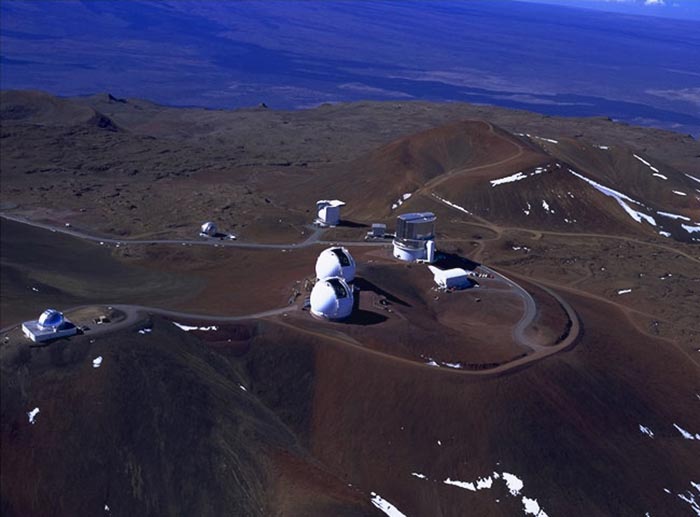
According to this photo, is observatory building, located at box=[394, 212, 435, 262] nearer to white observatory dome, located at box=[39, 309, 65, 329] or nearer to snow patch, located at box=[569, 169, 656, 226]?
white observatory dome, located at box=[39, 309, 65, 329]

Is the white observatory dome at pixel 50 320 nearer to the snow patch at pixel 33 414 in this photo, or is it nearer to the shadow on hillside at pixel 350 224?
the snow patch at pixel 33 414

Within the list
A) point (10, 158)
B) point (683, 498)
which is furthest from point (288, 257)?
point (10, 158)

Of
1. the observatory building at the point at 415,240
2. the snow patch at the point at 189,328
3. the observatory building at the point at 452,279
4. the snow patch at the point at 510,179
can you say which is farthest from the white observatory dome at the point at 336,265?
the snow patch at the point at 510,179

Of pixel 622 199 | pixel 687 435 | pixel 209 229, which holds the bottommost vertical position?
pixel 209 229

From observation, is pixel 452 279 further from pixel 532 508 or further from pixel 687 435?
pixel 532 508

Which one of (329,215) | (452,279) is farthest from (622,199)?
(452,279)

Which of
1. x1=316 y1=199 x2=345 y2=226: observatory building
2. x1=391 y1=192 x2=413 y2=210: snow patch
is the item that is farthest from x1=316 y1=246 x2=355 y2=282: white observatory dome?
x1=391 y1=192 x2=413 y2=210: snow patch
